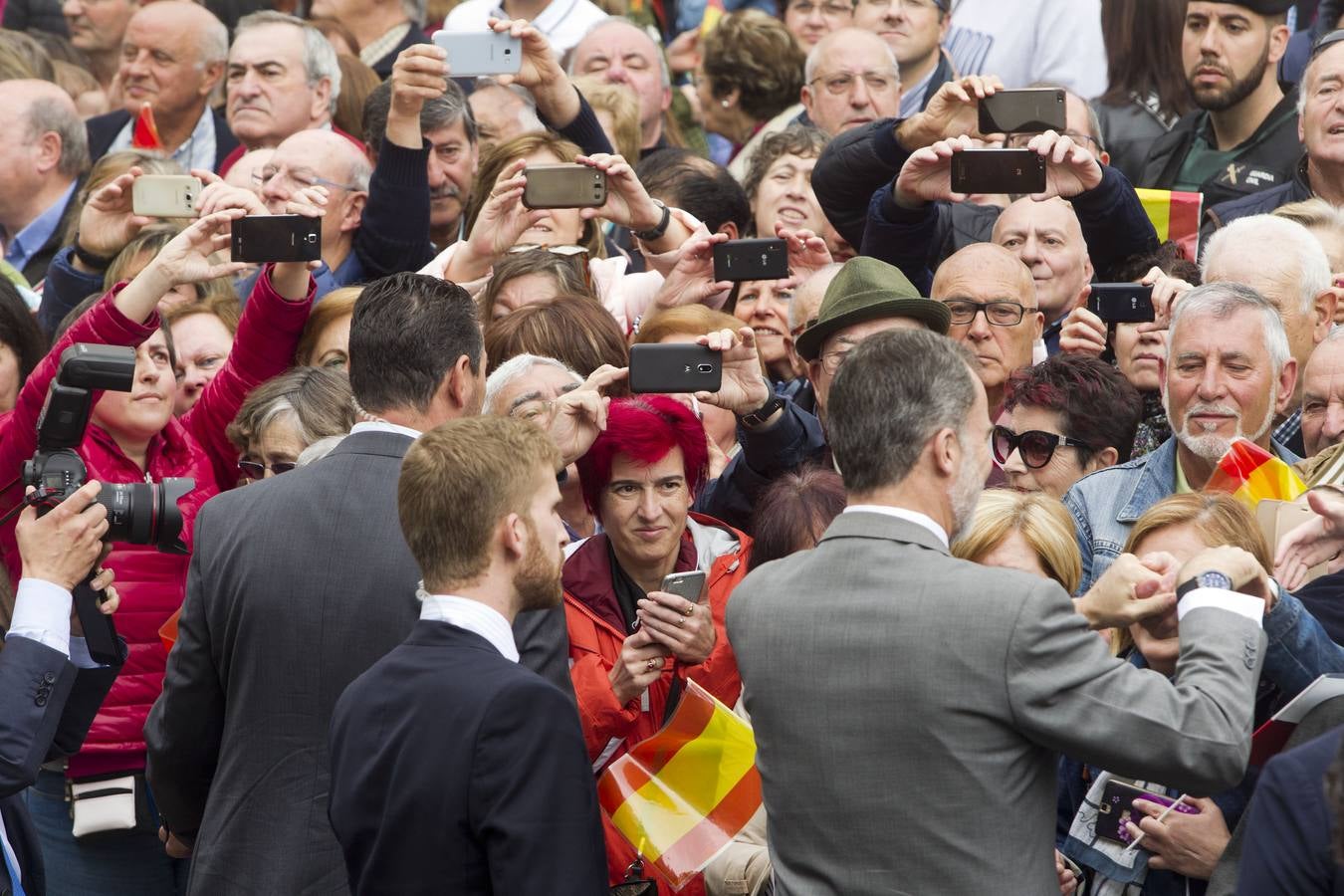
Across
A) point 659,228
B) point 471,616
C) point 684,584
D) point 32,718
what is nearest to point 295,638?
point 471,616

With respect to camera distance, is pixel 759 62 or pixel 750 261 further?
pixel 759 62

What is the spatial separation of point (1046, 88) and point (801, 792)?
2.89 m

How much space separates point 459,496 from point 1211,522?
162 cm

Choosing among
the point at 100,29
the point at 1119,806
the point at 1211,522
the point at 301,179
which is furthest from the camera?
the point at 100,29

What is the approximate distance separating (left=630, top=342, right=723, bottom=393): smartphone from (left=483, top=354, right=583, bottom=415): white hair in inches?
14.5

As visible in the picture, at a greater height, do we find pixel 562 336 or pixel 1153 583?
pixel 1153 583

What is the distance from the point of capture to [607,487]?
15.5ft

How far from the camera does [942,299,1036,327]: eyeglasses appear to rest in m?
5.60

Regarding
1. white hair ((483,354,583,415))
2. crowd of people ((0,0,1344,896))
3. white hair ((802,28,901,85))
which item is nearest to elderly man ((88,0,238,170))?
crowd of people ((0,0,1344,896))

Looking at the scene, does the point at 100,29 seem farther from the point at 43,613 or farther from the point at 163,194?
the point at 43,613

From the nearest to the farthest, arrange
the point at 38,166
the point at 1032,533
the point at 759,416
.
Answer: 1. the point at 1032,533
2. the point at 759,416
3. the point at 38,166

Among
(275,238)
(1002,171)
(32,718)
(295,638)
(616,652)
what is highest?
(1002,171)

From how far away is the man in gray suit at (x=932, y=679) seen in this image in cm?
304

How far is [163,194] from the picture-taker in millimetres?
5770
